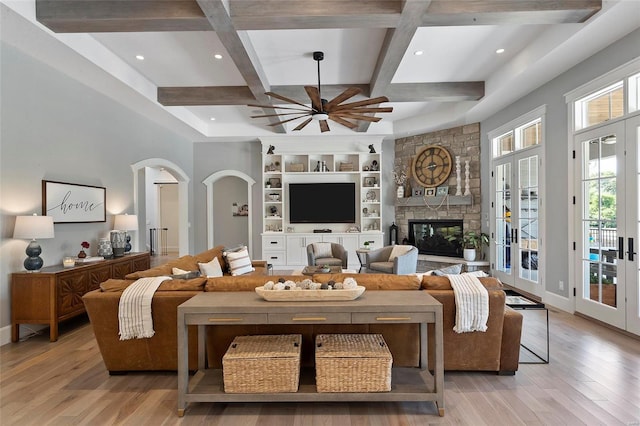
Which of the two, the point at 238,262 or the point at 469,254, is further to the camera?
the point at 469,254

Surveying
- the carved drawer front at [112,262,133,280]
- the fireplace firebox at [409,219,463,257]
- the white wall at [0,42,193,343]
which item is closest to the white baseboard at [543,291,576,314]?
the fireplace firebox at [409,219,463,257]

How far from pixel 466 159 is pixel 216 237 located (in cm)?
642

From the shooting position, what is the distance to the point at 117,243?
15.4 feet

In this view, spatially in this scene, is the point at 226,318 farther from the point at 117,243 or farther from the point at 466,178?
the point at 466,178

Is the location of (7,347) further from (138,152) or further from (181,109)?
(181,109)

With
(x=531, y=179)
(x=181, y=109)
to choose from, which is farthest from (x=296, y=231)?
(x=531, y=179)

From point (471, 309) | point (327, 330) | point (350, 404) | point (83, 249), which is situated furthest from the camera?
point (83, 249)

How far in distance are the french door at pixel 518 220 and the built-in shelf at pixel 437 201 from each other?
2.07ft

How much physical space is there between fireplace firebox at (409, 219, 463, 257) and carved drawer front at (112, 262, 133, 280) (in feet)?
18.4

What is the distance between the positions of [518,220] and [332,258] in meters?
3.14

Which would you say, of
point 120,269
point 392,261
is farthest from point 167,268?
point 392,261

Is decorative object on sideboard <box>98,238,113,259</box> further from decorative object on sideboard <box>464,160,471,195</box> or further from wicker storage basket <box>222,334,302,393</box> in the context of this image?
decorative object on sideboard <box>464,160,471,195</box>

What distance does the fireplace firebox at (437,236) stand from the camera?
272 inches

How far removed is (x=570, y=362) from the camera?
290 cm
